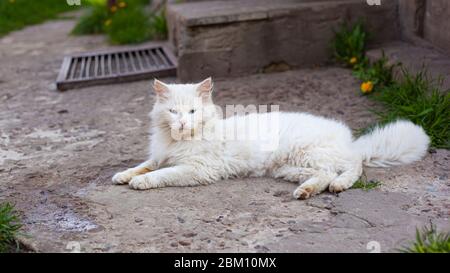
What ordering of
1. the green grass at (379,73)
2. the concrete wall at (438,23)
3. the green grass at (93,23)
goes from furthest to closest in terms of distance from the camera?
the green grass at (93,23) < the green grass at (379,73) < the concrete wall at (438,23)

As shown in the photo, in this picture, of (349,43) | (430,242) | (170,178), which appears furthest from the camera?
(349,43)

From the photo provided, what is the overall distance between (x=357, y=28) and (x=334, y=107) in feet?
4.13

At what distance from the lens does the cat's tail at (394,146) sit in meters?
3.55

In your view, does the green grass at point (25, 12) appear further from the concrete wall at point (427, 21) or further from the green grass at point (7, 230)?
the green grass at point (7, 230)

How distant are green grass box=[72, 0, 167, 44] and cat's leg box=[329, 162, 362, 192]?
497 centimetres

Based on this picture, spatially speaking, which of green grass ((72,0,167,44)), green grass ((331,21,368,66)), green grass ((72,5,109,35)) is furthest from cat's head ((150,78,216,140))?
green grass ((72,5,109,35))

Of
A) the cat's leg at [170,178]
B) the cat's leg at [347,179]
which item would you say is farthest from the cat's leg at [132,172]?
the cat's leg at [347,179]

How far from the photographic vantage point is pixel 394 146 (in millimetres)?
3557

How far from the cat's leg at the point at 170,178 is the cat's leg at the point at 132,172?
0.12 metres

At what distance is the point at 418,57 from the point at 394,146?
5.80 ft

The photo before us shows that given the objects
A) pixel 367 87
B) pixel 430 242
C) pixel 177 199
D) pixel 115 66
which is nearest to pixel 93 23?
pixel 115 66

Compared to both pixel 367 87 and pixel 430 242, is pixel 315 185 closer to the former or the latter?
pixel 430 242
